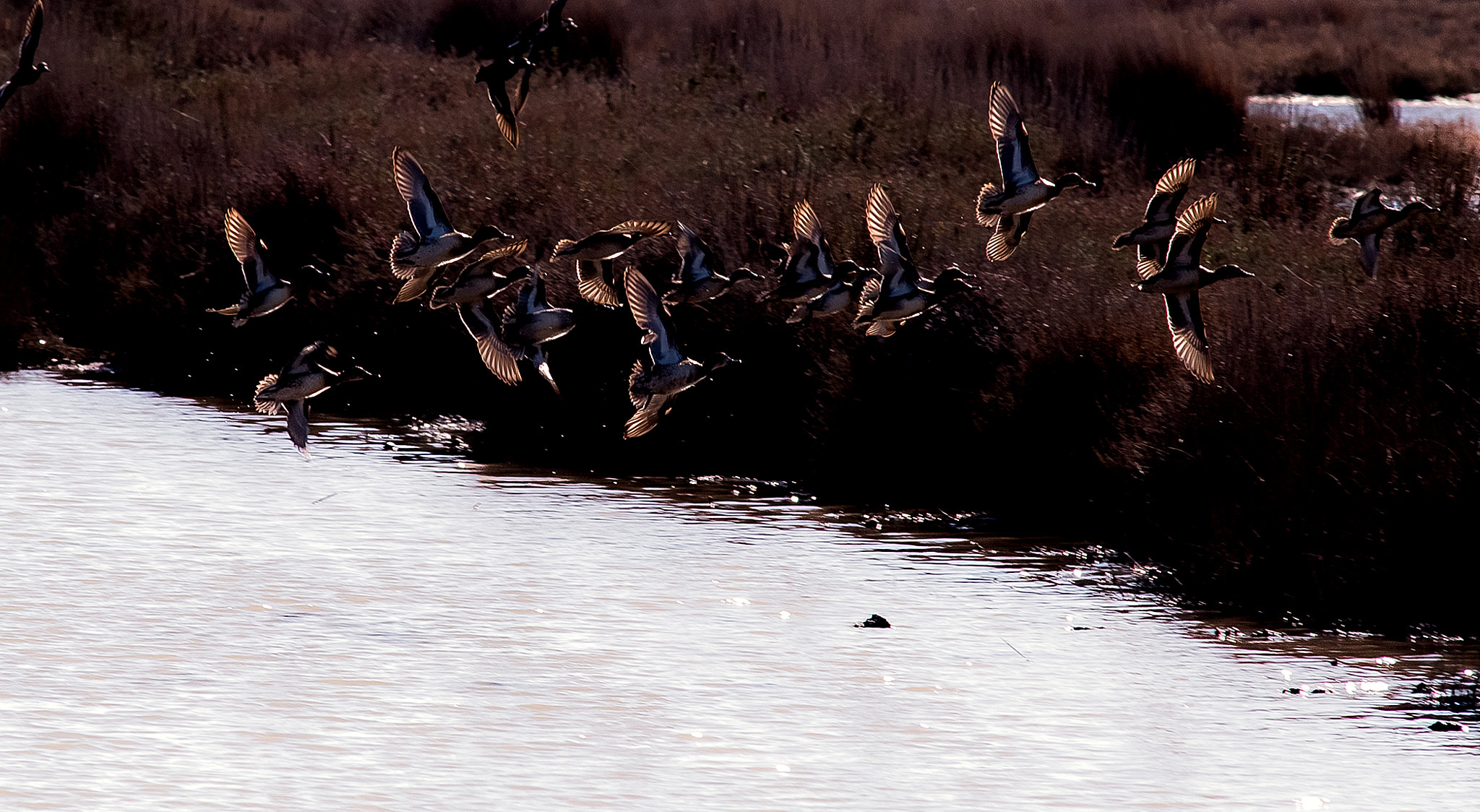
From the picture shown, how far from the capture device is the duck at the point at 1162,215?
38.8ft

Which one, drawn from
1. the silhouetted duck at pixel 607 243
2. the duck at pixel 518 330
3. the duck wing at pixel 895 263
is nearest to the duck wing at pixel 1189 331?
the duck wing at pixel 895 263

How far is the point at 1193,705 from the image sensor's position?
11.6m

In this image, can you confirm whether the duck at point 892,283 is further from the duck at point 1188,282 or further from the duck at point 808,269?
the duck at point 1188,282

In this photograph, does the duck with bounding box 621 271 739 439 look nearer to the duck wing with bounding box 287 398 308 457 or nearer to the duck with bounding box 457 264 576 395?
the duck with bounding box 457 264 576 395

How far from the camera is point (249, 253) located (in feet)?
44.3

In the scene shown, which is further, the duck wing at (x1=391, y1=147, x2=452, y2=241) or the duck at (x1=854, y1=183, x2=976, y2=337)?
the duck at (x1=854, y1=183, x2=976, y2=337)

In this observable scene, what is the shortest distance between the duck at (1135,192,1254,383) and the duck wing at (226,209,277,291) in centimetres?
555

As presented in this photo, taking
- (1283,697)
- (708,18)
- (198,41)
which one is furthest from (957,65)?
(1283,697)

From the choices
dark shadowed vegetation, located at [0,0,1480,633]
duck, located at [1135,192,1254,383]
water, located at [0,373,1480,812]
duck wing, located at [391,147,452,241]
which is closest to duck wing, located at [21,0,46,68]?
duck wing, located at [391,147,452,241]

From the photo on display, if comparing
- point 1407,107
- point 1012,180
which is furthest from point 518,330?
point 1407,107

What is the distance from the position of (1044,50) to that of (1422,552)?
55.1 ft

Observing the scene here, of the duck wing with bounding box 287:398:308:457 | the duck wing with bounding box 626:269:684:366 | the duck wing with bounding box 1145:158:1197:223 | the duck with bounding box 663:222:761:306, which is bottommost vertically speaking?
the duck wing with bounding box 287:398:308:457

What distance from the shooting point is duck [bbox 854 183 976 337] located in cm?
1291

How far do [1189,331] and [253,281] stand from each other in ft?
19.5
